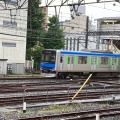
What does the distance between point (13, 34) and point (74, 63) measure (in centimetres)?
1508

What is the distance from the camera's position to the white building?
1628 inches

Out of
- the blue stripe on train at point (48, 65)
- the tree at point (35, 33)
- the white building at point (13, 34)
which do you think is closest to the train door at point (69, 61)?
the blue stripe on train at point (48, 65)

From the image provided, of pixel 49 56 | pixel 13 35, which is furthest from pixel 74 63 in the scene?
pixel 13 35

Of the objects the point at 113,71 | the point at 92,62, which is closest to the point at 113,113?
the point at 92,62

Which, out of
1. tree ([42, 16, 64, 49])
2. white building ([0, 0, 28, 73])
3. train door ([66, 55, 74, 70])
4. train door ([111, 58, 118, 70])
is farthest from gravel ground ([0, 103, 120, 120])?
tree ([42, 16, 64, 49])

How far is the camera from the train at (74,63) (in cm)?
2914

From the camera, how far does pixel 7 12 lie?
4181 cm

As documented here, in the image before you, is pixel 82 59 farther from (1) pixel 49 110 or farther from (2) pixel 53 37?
(2) pixel 53 37

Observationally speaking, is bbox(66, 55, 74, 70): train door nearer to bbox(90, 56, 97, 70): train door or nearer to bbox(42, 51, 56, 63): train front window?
bbox(42, 51, 56, 63): train front window

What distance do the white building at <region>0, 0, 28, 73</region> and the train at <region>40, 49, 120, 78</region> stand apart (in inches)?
492

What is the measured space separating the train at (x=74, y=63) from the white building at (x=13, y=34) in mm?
12502

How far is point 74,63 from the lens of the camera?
30.2 metres

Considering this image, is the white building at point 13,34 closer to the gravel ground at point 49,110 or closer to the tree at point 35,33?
the tree at point 35,33

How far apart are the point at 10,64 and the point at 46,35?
44.0 ft
